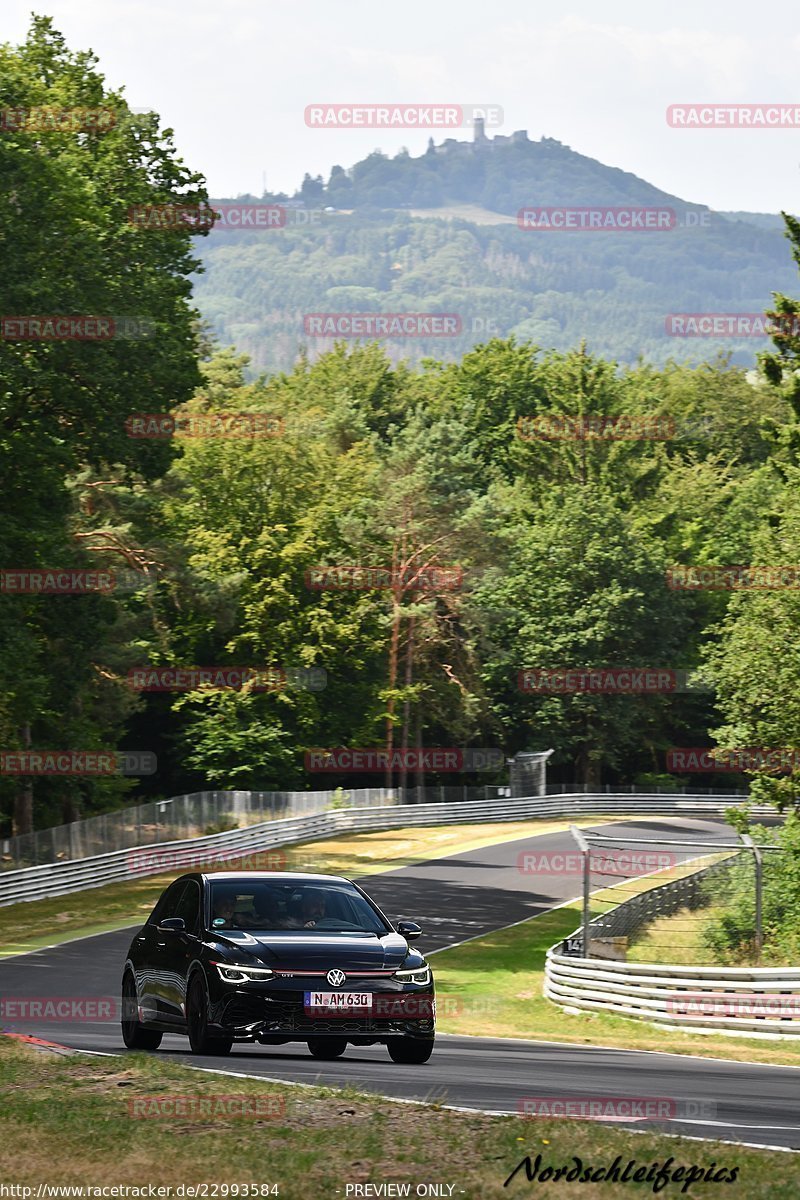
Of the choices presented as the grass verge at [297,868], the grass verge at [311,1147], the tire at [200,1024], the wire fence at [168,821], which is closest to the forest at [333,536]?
the wire fence at [168,821]

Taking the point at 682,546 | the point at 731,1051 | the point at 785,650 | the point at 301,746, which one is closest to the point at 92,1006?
the point at 731,1051

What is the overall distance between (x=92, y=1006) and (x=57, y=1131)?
14.1 metres

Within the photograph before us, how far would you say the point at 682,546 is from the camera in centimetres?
9050

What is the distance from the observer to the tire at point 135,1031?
15.0m

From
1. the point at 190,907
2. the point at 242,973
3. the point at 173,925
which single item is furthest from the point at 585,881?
the point at 242,973

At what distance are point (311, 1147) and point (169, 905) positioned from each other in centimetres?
593

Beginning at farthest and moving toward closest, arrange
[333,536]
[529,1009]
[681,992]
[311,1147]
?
[333,536] → [529,1009] → [681,992] → [311,1147]

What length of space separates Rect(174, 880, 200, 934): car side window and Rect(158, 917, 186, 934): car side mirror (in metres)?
0.05

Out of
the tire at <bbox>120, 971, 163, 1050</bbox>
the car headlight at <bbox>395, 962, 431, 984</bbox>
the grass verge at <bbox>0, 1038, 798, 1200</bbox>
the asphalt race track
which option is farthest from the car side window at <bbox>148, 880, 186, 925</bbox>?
the grass verge at <bbox>0, 1038, 798, 1200</bbox>

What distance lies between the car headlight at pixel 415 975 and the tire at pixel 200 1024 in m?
1.38

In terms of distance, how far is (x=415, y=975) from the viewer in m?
13.4

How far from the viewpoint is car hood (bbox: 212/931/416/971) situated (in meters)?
13.2

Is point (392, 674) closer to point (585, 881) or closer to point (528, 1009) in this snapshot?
point (528, 1009)

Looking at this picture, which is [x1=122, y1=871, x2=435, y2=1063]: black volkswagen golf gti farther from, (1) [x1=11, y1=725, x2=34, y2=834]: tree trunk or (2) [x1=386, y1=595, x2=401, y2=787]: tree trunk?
(2) [x1=386, y1=595, x2=401, y2=787]: tree trunk
